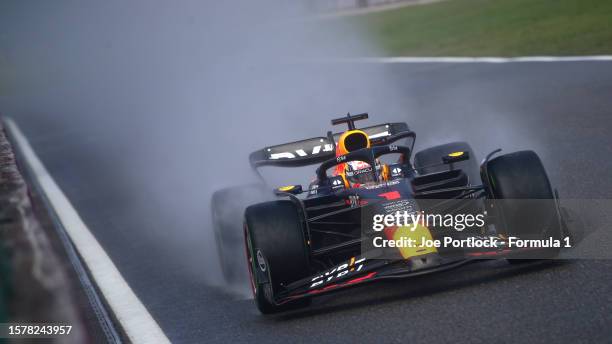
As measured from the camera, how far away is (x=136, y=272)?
7.86m

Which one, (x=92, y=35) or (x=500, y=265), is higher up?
(x=92, y=35)

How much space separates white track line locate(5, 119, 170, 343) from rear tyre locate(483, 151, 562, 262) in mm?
1997

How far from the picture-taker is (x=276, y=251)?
19.6 ft

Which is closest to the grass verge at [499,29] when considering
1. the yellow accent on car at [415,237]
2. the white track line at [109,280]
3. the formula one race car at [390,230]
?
the white track line at [109,280]

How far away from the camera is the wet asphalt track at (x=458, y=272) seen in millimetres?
5148

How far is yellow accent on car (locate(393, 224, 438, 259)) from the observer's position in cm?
577

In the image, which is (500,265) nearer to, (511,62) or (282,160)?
→ (282,160)

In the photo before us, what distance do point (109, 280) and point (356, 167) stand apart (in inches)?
75.4

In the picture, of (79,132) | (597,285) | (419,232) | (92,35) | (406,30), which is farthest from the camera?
(92,35)

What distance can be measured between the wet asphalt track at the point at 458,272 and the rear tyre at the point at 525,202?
0.20 metres

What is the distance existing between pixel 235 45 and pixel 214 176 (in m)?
14.8

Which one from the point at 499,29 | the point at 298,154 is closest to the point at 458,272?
the point at 298,154

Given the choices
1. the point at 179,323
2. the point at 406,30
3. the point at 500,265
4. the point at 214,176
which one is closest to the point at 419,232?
the point at 500,265

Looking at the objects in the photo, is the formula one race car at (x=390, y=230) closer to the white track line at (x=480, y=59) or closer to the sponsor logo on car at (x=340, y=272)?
the sponsor logo on car at (x=340, y=272)
